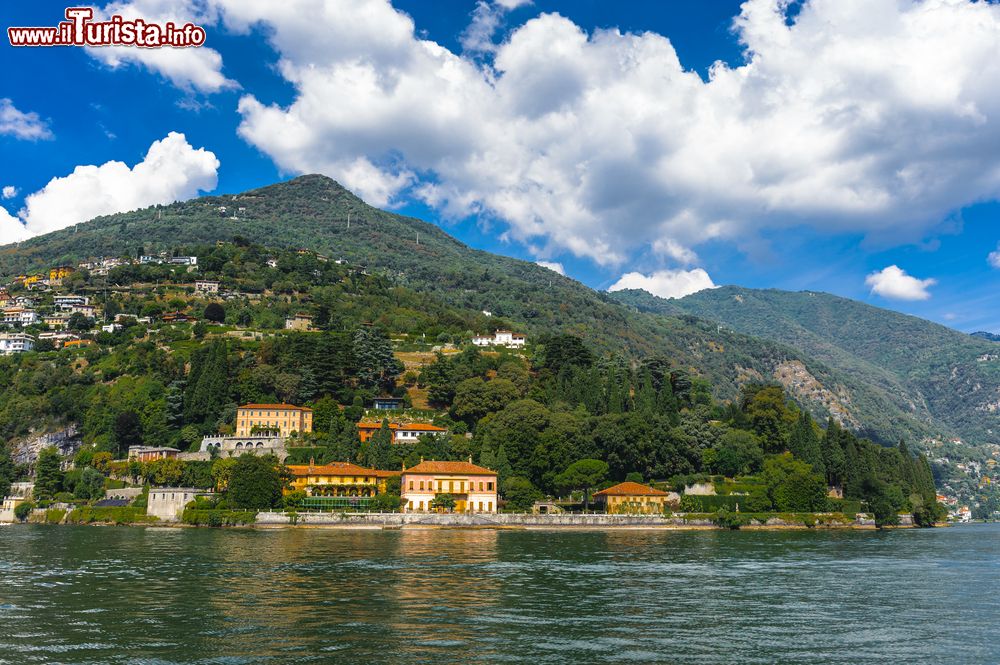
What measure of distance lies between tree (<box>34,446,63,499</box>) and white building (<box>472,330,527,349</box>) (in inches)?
2979

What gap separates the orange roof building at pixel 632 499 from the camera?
287 ft

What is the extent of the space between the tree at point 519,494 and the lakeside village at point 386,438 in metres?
0.16

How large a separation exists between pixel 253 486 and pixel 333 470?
30.7ft

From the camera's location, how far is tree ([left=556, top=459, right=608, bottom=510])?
89.6 meters

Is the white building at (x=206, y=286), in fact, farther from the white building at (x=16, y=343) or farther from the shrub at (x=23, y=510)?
the shrub at (x=23, y=510)

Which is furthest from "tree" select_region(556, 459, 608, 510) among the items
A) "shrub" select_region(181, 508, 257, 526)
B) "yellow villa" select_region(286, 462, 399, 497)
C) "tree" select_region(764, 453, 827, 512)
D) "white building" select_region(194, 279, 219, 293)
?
"white building" select_region(194, 279, 219, 293)

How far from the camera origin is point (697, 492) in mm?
92188

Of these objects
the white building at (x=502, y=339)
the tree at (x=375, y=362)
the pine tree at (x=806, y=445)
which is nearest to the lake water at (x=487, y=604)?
the pine tree at (x=806, y=445)

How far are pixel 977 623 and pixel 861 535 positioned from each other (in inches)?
2169

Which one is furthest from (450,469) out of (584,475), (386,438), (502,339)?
(502,339)

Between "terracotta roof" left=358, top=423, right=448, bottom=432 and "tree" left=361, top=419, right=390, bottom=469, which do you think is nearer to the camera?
"tree" left=361, top=419, right=390, bottom=469

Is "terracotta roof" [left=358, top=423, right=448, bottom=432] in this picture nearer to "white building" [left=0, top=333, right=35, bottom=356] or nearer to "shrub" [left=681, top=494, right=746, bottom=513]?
"shrub" [left=681, top=494, right=746, bottom=513]

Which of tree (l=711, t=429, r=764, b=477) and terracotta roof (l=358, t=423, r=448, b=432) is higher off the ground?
terracotta roof (l=358, t=423, r=448, b=432)

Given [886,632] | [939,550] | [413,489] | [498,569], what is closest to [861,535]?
[939,550]
